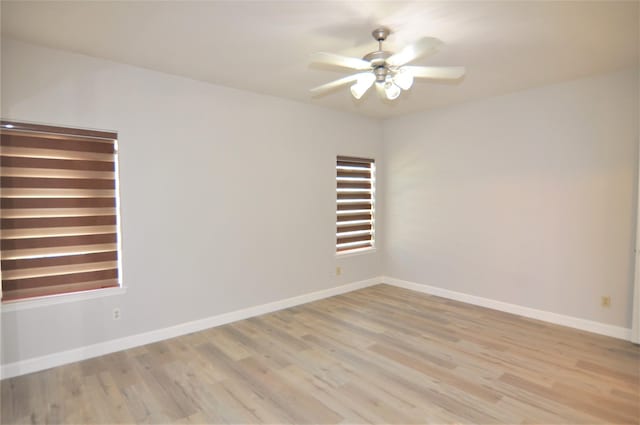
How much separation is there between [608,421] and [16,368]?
4.38 m

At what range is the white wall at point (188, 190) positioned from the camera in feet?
9.66

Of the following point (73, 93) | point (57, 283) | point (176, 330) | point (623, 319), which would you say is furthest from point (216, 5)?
point (623, 319)

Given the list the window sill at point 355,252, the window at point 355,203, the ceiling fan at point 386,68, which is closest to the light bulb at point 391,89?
the ceiling fan at point 386,68

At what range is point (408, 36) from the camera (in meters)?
2.68

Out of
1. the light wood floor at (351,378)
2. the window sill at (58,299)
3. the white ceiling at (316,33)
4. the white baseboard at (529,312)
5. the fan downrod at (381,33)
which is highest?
the white ceiling at (316,33)

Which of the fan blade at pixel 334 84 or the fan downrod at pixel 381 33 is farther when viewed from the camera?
the fan blade at pixel 334 84

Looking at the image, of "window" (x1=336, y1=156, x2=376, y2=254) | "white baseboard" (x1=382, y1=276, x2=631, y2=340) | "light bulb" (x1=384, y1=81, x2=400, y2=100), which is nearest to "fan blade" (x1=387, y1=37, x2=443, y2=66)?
"light bulb" (x1=384, y1=81, x2=400, y2=100)

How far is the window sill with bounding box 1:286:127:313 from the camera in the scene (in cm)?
281

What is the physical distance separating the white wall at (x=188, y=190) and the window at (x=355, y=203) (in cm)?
24

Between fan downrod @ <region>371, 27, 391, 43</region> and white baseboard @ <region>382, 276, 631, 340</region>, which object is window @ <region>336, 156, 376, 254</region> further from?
fan downrod @ <region>371, 27, 391, 43</region>

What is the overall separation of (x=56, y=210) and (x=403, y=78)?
10.3 ft

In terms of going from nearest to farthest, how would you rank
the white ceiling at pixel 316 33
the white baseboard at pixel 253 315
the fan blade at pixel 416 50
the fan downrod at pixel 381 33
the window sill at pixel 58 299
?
the fan blade at pixel 416 50, the white ceiling at pixel 316 33, the fan downrod at pixel 381 33, the window sill at pixel 58 299, the white baseboard at pixel 253 315

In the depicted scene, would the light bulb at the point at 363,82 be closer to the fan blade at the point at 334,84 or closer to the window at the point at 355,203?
the fan blade at the point at 334,84

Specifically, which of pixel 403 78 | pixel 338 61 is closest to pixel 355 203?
pixel 403 78
